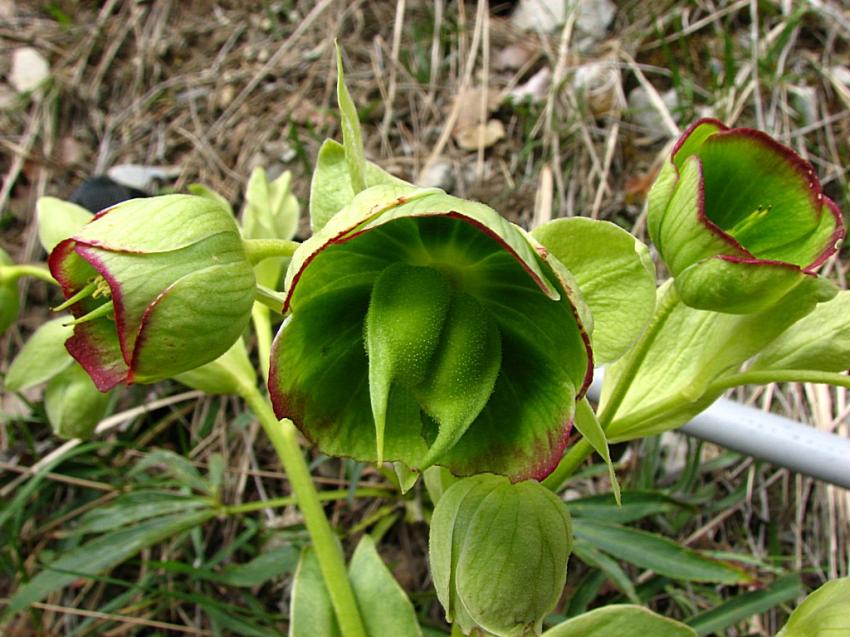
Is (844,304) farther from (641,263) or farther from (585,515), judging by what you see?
(585,515)

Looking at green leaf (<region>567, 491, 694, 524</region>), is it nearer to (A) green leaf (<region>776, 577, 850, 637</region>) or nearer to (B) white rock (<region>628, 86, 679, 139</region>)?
(A) green leaf (<region>776, 577, 850, 637</region>)

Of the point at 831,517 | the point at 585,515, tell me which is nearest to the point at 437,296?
the point at 585,515

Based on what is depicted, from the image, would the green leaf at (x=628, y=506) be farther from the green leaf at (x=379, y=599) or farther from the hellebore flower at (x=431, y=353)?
the hellebore flower at (x=431, y=353)

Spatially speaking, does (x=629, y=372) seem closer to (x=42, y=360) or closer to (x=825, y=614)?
(x=825, y=614)

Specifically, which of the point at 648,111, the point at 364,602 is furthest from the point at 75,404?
the point at 648,111

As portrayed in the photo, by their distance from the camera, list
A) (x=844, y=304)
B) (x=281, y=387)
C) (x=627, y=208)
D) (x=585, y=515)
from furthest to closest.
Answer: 1. (x=627, y=208)
2. (x=585, y=515)
3. (x=844, y=304)
4. (x=281, y=387)

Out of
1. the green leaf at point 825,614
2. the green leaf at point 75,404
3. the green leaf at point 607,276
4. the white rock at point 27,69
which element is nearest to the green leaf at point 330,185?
→ the green leaf at point 607,276
